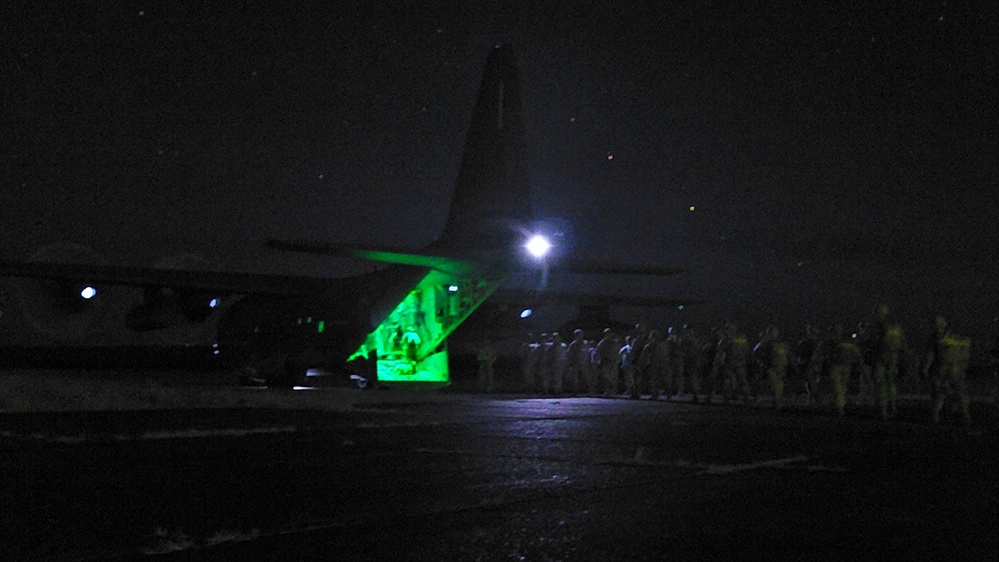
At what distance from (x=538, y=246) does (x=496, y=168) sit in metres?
2.80

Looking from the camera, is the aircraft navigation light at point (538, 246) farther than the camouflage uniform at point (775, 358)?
Yes

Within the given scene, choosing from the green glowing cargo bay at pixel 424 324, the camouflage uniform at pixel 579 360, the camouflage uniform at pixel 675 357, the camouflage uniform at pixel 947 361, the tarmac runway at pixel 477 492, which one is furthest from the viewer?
the camouflage uniform at pixel 579 360

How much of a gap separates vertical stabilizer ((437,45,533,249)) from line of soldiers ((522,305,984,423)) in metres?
3.06

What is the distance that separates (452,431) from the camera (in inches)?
409

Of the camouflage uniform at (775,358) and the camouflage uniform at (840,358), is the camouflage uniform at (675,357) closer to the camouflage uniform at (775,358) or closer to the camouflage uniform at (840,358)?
the camouflage uniform at (775,358)

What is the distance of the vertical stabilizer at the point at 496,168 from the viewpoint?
78.9ft

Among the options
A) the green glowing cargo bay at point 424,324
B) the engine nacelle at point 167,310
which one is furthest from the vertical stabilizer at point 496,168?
the engine nacelle at point 167,310

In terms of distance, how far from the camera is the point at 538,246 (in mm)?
22531

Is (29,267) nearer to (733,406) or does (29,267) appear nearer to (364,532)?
(733,406)

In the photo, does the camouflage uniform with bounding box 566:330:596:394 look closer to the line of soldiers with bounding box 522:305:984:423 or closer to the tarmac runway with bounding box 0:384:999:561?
the line of soldiers with bounding box 522:305:984:423

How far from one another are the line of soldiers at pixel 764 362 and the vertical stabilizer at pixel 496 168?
3.06 m

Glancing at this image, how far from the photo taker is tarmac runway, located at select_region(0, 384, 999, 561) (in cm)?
464

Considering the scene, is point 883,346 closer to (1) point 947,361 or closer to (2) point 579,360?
(1) point 947,361

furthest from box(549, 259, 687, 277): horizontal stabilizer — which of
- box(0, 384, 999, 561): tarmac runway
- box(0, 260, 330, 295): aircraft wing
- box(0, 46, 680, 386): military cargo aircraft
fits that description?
box(0, 384, 999, 561): tarmac runway
